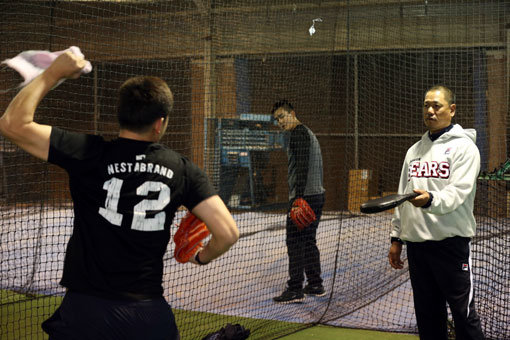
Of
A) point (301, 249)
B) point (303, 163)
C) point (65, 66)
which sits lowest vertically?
point (301, 249)

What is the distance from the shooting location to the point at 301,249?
4.52m

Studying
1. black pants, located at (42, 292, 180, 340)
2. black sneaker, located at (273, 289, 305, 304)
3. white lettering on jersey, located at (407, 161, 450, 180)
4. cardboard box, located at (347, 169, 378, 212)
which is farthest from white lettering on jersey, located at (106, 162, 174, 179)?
cardboard box, located at (347, 169, 378, 212)

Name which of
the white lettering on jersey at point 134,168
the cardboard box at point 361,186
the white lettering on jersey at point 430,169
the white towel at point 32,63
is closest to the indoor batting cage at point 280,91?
the cardboard box at point 361,186

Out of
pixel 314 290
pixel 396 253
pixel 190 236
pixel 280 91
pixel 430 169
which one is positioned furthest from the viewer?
pixel 280 91

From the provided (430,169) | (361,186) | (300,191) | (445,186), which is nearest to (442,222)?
(445,186)

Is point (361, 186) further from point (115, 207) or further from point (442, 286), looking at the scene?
point (115, 207)

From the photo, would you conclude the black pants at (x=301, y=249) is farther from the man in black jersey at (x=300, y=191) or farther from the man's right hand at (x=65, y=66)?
the man's right hand at (x=65, y=66)

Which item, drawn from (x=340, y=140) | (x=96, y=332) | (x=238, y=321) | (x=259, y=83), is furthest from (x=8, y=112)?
(x=340, y=140)

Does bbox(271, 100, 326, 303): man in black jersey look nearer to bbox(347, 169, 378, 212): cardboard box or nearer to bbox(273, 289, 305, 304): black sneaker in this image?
bbox(273, 289, 305, 304): black sneaker

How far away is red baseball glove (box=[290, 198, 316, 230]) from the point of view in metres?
4.28

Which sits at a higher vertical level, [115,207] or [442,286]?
[115,207]

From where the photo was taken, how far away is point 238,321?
394 centimetres

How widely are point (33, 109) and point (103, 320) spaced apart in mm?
671

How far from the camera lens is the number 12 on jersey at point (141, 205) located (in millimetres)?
1665
